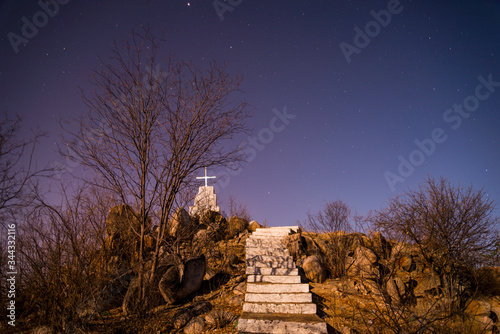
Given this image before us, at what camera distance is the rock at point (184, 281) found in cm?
694

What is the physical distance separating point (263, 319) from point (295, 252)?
426 cm

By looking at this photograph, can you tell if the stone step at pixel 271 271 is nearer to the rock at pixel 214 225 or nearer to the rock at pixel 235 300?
the rock at pixel 235 300

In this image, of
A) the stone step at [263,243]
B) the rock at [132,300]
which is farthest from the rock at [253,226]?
the rock at [132,300]

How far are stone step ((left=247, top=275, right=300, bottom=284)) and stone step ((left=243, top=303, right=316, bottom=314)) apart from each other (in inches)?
43.4

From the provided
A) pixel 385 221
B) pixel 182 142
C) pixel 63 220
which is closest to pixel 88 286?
pixel 63 220

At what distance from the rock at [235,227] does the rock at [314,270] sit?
177 inches

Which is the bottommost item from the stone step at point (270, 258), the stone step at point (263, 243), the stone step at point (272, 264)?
the stone step at point (272, 264)

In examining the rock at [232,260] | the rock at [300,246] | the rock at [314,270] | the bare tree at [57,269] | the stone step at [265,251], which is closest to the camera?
the bare tree at [57,269]

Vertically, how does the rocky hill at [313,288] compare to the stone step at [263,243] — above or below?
below

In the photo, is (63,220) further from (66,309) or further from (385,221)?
(385,221)

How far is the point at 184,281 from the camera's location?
7.28 m

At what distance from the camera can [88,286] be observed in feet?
17.8

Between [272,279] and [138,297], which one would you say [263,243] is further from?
[138,297]

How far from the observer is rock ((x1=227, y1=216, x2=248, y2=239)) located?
12.7 m
